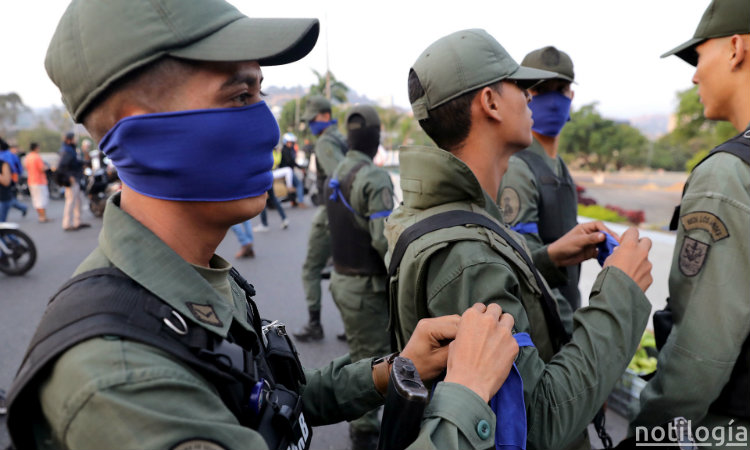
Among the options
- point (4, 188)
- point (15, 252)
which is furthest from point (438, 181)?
point (4, 188)

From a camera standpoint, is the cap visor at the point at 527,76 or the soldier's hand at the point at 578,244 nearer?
the cap visor at the point at 527,76

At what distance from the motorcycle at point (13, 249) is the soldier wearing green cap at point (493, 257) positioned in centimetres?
739

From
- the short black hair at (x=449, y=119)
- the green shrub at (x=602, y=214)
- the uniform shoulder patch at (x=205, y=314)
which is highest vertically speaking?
the short black hair at (x=449, y=119)

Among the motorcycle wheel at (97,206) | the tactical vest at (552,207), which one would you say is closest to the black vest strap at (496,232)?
the tactical vest at (552,207)

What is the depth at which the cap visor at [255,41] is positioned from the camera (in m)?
0.96

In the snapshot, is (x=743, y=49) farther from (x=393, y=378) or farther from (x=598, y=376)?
(x=393, y=378)

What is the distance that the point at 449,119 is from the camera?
5.55ft

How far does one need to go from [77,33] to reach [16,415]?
0.70 m

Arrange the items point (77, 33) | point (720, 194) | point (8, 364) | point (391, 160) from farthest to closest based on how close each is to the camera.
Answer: point (391, 160) → point (8, 364) → point (720, 194) → point (77, 33)

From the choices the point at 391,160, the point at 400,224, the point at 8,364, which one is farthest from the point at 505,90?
the point at 391,160

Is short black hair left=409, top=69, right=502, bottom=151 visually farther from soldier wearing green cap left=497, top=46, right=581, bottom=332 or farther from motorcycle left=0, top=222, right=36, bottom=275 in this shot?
motorcycle left=0, top=222, right=36, bottom=275

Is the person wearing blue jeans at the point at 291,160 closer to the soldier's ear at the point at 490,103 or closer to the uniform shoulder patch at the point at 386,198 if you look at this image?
the uniform shoulder patch at the point at 386,198

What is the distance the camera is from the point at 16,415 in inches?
30.2

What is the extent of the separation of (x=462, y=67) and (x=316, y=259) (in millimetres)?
3509
